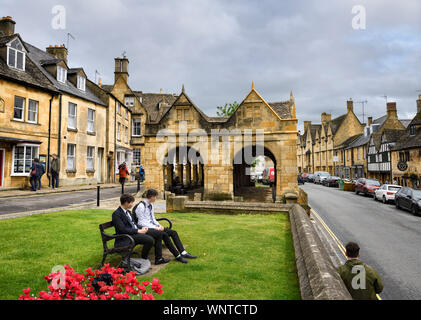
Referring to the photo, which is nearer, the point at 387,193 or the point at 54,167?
the point at 54,167

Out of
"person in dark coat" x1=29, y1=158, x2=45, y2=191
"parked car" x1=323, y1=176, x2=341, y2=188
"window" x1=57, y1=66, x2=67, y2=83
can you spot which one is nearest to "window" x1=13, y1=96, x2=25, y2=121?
"person in dark coat" x1=29, y1=158, x2=45, y2=191

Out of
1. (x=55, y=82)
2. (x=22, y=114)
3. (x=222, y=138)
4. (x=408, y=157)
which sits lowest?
(x=408, y=157)

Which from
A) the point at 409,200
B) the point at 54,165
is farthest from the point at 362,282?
the point at 54,165

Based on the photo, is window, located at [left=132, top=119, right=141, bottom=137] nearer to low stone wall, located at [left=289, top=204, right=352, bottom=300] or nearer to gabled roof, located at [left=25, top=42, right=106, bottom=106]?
gabled roof, located at [left=25, top=42, right=106, bottom=106]

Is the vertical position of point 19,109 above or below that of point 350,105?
below

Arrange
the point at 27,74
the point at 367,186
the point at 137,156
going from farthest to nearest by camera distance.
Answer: the point at 137,156
the point at 367,186
the point at 27,74

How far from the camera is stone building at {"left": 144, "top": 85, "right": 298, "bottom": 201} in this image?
57.5 ft

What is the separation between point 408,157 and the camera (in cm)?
3219

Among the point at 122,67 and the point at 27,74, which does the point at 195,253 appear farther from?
the point at 122,67

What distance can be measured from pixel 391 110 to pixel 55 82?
158ft

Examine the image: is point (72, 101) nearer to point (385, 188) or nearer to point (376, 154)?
point (385, 188)

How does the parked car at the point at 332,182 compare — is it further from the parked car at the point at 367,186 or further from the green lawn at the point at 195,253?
the green lawn at the point at 195,253

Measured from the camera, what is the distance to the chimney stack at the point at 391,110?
151 feet

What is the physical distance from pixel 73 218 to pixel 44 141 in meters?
14.0
